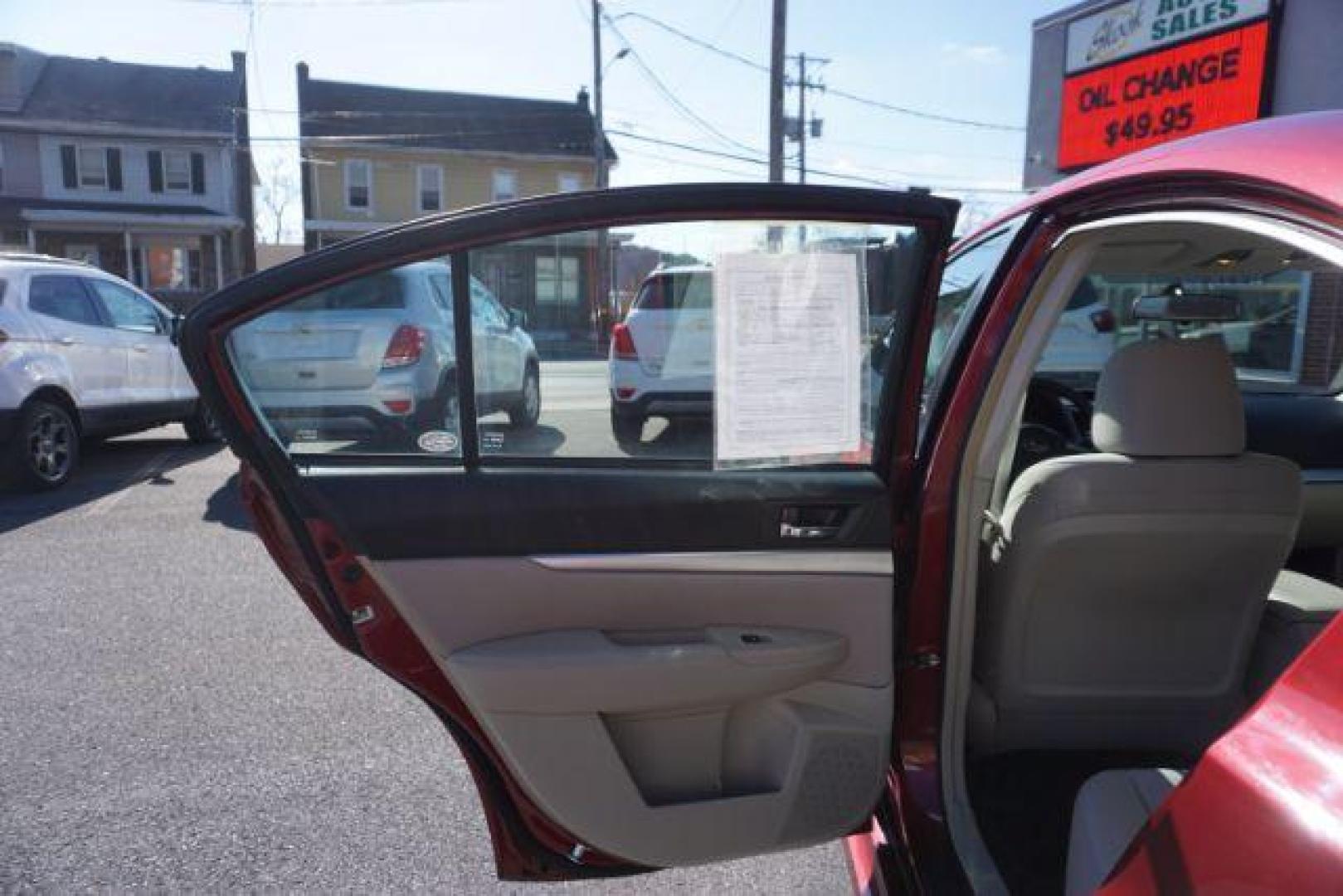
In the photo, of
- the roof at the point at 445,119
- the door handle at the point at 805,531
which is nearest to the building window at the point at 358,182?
the roof at the point at 445,119

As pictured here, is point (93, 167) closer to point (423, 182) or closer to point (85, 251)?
point (85, 251)

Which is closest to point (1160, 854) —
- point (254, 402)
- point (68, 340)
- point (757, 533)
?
point (757, 533)

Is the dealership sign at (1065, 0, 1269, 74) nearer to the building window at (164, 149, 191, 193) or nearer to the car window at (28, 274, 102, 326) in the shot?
the car window at (28, 274, 102, 326)

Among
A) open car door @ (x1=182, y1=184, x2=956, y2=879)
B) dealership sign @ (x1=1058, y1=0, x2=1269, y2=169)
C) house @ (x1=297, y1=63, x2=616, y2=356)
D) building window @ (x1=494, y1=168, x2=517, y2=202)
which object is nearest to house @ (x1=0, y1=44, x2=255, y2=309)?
house @ (x1=297, y1=63, x2=616, y2=356)

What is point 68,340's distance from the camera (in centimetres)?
760

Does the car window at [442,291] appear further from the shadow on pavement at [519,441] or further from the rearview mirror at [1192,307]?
the rearview mirror at [1192,307]

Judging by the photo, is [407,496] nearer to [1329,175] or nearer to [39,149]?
[1329,175]

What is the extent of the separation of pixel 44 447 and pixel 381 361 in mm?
6884

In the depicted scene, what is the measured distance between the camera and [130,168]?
2752cm

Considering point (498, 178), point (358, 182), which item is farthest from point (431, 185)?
point (358, 182)

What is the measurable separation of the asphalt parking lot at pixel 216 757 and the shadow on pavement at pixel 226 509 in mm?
965

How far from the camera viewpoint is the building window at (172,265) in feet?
90.4

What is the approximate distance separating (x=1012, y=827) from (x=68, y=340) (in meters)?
8.22

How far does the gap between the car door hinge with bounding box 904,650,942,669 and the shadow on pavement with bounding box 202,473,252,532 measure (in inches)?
210
